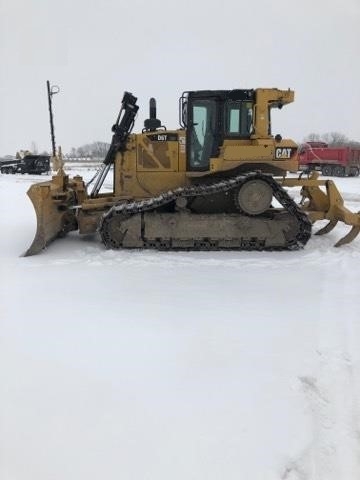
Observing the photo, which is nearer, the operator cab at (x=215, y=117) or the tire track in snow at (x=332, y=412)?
the tire track in snow at (x=332, y=412)

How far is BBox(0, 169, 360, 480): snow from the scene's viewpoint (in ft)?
9.20

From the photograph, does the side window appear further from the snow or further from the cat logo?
the snow

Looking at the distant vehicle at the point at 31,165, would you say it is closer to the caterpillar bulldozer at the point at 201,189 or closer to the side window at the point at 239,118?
the caterpillar bulldozer at the point at 201,189

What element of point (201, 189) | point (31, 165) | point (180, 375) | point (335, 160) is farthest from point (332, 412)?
point (31, 165)

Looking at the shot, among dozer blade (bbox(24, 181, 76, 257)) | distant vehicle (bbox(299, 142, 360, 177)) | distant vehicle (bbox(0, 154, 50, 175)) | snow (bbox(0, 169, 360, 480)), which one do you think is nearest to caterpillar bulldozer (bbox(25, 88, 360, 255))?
dozer blade (bbox(24, 181, 76, 257))

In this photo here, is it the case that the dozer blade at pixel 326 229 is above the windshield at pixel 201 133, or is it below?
below

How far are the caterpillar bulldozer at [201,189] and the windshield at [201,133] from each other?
0.02 m

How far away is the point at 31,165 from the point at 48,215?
26.3 metres

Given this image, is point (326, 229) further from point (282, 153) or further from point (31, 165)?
point (31, 165)

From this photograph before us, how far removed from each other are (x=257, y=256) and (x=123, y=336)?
3.89m

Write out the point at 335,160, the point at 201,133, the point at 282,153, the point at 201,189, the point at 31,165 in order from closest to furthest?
the point at 201,189 → the point at 282,153 → the point at 201,133 → the point at 335,160 → the point at 31,165

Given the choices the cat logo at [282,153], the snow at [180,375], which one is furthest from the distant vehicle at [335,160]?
the snow at [180,375]

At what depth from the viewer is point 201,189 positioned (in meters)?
8.28

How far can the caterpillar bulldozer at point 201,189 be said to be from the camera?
820 centimetres
